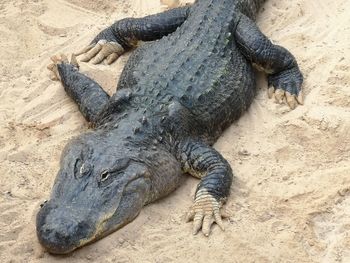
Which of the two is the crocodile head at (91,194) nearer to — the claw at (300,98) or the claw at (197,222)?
the claw at (197,222)

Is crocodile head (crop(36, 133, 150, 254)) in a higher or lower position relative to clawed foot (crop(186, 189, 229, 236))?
higher

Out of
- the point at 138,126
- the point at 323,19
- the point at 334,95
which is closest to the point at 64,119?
the point at 138,126

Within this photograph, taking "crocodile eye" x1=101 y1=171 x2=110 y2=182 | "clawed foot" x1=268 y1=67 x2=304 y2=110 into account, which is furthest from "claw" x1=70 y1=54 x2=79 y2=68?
"crocodile eye" x1=101 y1=171 x2=110 y2=182

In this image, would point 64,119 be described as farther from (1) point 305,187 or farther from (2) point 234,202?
(1) point 305,187

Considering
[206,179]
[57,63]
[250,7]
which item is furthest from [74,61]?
[206,179]

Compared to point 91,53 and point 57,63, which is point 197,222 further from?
point 91,53

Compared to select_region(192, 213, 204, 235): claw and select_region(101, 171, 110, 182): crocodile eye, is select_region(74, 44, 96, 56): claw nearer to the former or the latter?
select_region(101, 171, 110, 182): crocodile eye
